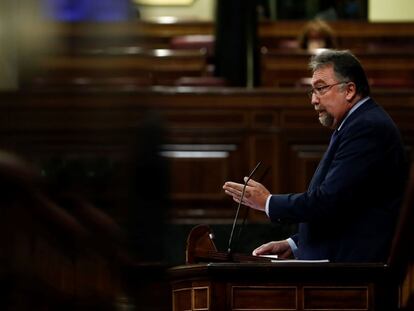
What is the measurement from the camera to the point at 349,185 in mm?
4453

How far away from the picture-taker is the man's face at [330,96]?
181 inches

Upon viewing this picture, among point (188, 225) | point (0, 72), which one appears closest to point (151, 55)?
point (0, 72)

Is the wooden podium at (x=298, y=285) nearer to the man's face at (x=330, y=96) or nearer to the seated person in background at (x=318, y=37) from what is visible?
the man's face at (x=330, y=96)

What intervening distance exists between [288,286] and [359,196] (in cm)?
43

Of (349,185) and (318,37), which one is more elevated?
(318,37)

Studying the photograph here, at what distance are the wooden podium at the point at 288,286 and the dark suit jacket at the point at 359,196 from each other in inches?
4.9

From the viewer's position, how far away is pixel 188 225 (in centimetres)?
751

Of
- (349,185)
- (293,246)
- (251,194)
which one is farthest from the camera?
(293,246)

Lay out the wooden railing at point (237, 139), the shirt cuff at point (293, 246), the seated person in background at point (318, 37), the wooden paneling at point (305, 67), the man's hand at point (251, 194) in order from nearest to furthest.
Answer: the man's hand at point (251, 194) → the shirt cuff at point (293, 246) → the wooden railing at point (237, 139) → the wooden paneling at point (305, 67) → the seated person in background at point (318, 37)

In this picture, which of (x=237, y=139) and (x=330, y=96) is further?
(x=237, y=139)

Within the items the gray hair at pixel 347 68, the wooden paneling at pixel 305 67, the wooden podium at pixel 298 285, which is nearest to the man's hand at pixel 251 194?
the wooden podium at pixel 298 285

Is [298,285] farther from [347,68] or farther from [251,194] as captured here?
[347,68]

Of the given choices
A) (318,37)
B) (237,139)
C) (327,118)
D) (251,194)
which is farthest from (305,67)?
(251,194)

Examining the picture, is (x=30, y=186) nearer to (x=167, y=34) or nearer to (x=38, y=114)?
(x=38, y=114)
